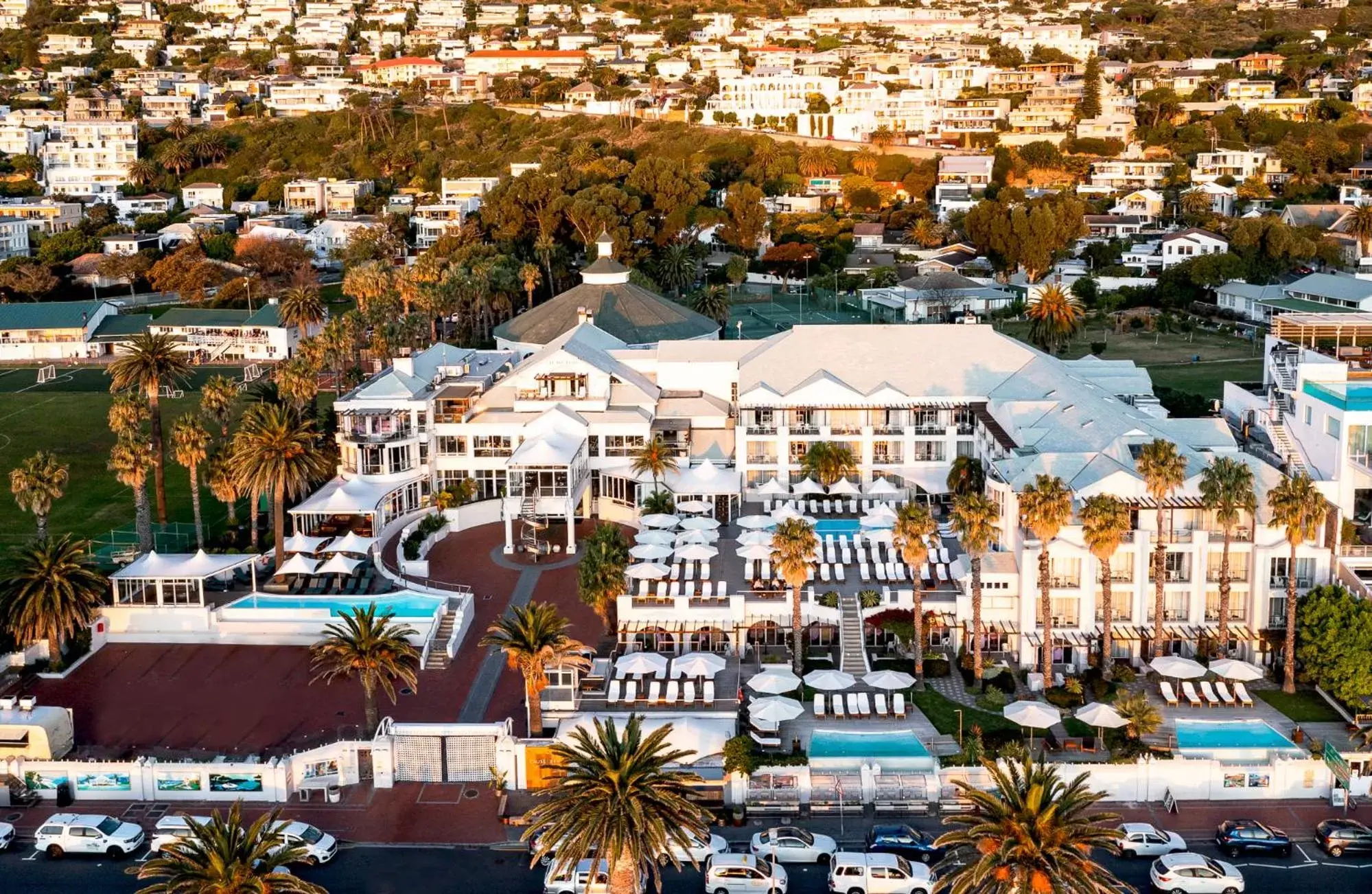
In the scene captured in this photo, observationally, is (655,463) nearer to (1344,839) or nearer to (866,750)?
(866,750)

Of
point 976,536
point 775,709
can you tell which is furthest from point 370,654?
point 976,536

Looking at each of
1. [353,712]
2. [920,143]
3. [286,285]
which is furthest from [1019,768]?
[920,143]

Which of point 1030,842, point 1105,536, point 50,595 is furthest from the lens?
point 50,595

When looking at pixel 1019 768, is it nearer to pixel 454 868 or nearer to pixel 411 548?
pixel 454 868

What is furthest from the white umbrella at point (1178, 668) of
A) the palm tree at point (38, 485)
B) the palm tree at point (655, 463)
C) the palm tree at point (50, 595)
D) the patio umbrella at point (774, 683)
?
the palm tree at point (38, 485)

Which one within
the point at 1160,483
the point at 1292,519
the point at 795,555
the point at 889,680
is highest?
the point at 1160,483

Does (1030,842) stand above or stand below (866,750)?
above
